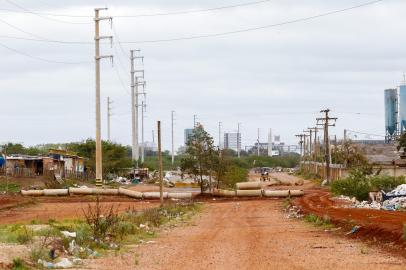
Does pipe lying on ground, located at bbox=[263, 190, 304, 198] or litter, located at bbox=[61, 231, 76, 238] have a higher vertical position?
litter, located at bbox=[61, 231, 76, 238]

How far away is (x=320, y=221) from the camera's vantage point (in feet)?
118

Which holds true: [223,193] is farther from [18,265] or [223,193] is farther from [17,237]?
[18,265]

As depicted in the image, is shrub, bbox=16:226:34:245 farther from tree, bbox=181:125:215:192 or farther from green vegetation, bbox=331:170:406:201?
tree, bbox=181:125:215:192

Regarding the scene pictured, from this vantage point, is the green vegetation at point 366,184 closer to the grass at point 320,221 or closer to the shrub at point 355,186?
the shrub at point 355,186

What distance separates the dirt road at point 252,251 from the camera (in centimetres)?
1914

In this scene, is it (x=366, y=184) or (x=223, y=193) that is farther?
(x=223, y=193)

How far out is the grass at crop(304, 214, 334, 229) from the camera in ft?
112

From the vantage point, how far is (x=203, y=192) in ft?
239

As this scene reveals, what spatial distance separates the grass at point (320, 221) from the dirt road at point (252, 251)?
56 centimetres

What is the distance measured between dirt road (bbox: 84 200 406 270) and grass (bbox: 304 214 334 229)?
56cm

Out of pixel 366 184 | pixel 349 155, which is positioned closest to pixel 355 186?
pixel 366 184

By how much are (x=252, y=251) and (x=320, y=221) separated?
1336 centimetres

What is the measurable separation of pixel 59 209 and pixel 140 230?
70.6ft

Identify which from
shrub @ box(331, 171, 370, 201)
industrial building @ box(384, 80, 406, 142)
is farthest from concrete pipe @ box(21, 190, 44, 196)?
industrial building @ box(384, 80, 406, 142)
